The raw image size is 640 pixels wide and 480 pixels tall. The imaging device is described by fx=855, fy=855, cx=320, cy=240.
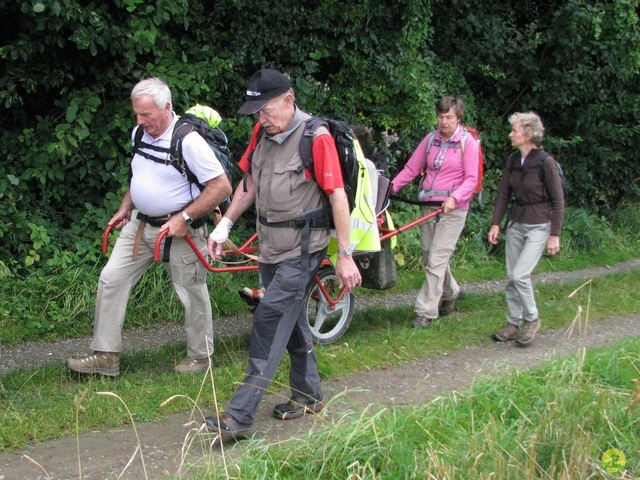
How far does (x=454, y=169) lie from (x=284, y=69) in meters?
3.05

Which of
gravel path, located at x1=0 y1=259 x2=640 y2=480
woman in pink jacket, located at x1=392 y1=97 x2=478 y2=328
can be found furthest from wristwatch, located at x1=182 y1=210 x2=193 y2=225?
woman in pink jacket, located at x1=392 y1=97 x2=478 y2=328

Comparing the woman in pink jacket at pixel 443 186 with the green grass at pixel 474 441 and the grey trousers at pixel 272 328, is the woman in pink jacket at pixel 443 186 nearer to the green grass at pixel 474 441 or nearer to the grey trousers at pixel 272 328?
the green grass at pixel 474 441

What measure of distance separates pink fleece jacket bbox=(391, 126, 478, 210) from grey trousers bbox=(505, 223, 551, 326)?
500 millimetres

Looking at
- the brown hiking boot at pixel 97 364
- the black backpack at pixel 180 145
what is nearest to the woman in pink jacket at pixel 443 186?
the black backpack at pixel 180 145

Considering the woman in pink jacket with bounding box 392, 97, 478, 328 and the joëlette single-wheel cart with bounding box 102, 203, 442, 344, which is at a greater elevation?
the woman in pink jacket with bounding box 392, 97, 478, 328

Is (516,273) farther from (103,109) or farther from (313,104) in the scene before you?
(103,109)

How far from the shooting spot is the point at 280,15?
30.6ft

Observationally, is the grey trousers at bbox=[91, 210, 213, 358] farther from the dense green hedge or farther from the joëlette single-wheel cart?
the dense green hedge

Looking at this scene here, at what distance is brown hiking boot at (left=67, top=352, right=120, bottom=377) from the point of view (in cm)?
593

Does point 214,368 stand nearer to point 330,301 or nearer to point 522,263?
point 330,301

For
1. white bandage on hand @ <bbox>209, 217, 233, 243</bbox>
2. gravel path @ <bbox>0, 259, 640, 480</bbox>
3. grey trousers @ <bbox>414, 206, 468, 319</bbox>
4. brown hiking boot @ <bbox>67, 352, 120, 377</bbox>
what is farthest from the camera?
grey trousers @ <bbox>414, 206, 468, 319</bbox>

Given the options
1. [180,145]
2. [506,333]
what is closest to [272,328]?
[180,145]

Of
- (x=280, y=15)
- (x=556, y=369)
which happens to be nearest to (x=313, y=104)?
(x=280, y=15)

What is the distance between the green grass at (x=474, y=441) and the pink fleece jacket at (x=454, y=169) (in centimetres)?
247
